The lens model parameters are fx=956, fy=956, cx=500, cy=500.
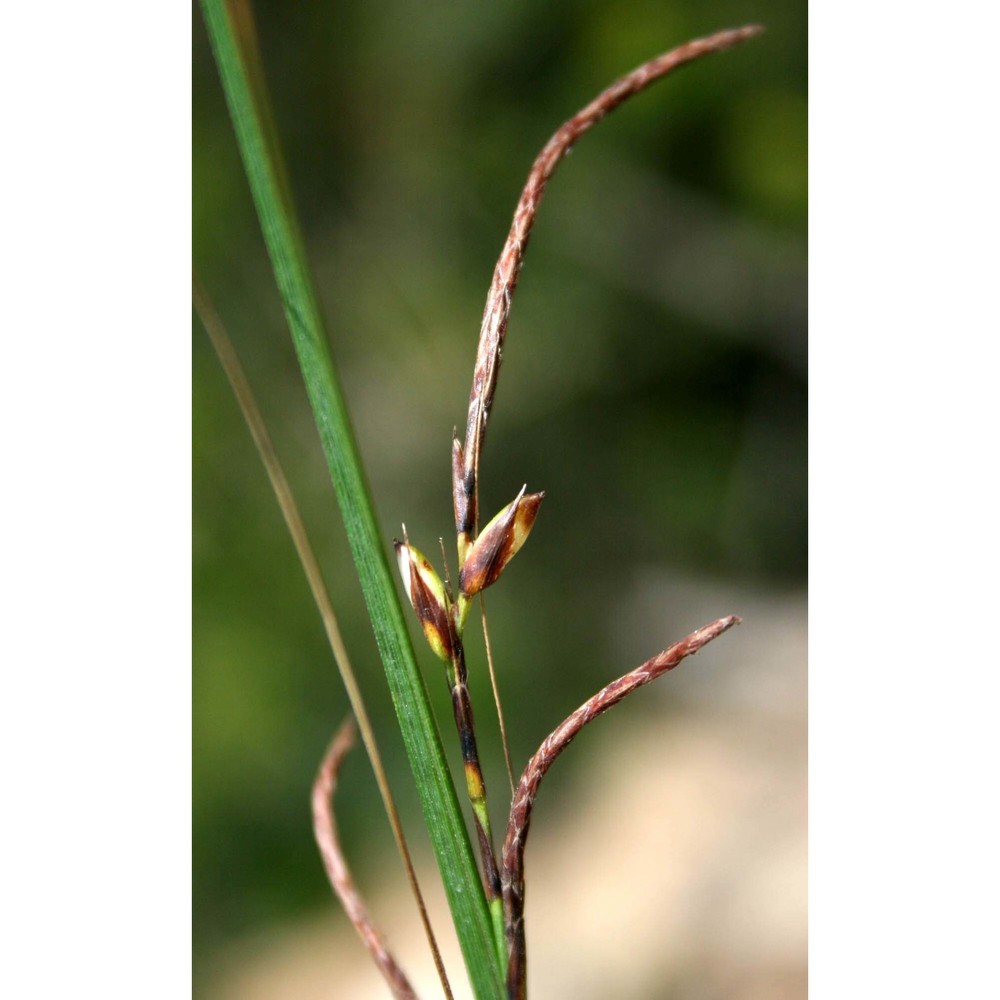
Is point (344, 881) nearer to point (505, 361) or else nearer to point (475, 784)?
point (475, 784)

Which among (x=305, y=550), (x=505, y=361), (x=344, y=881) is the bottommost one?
(x=505, y=361)

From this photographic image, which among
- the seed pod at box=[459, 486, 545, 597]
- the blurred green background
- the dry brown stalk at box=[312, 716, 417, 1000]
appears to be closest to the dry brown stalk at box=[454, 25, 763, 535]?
the seed pod at box=[459, 486, 545, 597]

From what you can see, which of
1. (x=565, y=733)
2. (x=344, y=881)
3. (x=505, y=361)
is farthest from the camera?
(x=505, y=361)

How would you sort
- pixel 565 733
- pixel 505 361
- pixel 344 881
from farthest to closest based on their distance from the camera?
pixel 505 361 < pixel 344 881 < pixel 565 733

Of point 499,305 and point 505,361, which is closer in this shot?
point 499,305

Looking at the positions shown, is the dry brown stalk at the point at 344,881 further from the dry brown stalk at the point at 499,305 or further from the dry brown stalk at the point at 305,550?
the dry brown stalk at the point at 499,305

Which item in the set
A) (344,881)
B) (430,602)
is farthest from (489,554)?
(344,881)
